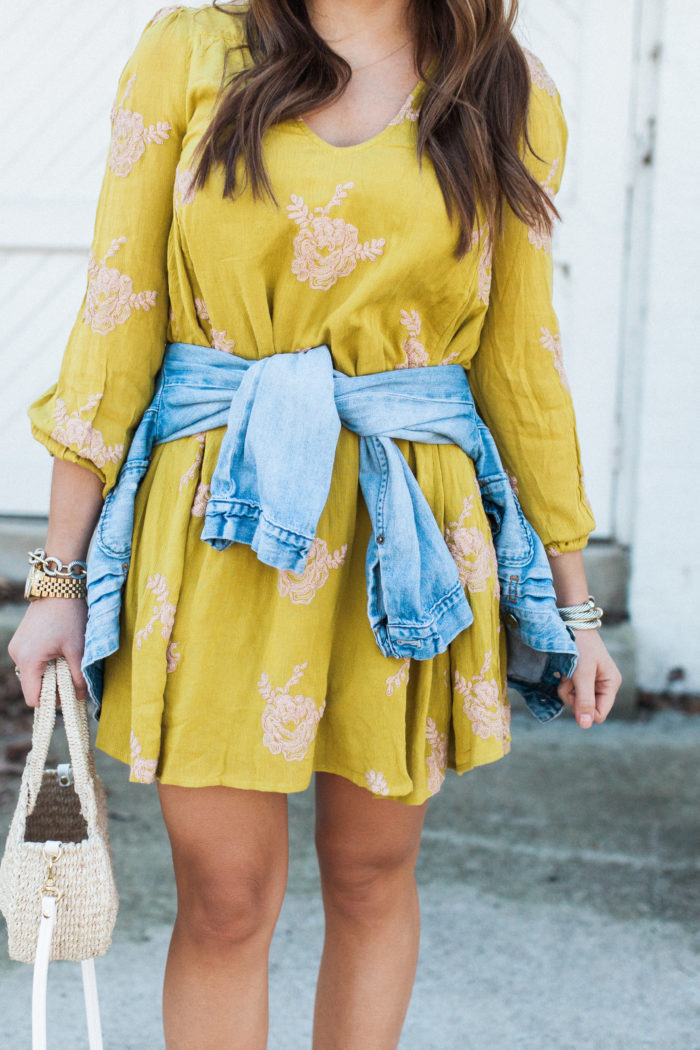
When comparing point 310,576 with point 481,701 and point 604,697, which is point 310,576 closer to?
point 481,701

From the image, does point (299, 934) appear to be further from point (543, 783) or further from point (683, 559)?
point (683, 559)

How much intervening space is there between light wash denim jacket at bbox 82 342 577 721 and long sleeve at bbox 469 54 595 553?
0.26 ft

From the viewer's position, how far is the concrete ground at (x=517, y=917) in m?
2.06

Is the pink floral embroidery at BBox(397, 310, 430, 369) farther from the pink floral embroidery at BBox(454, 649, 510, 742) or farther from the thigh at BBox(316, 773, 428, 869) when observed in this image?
the thigh at BBox(316, 773, 428, 869)

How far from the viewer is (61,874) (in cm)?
127

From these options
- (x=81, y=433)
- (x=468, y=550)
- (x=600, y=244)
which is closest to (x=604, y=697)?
(x=468, y=550)

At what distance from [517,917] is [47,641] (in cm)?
155

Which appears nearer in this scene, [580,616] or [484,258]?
[484,258]

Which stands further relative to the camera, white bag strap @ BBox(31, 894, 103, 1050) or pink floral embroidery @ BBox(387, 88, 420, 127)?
pink floral embroidery @ BBox(387, 88, 420, 127)

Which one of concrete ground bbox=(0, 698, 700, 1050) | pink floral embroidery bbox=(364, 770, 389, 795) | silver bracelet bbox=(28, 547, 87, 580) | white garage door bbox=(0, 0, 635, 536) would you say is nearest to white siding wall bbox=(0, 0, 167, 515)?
white garage door bbox=(0, 0, 635, 536)

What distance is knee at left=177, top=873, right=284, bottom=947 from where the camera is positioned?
4.40ft

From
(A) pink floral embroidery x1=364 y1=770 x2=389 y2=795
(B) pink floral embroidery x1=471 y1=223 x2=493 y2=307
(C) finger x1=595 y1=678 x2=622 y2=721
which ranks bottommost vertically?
(A) pink floral embroidery x1=364 y1=770 x2=389 y2=795

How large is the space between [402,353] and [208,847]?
69 centimetres

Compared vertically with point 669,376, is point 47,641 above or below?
below
